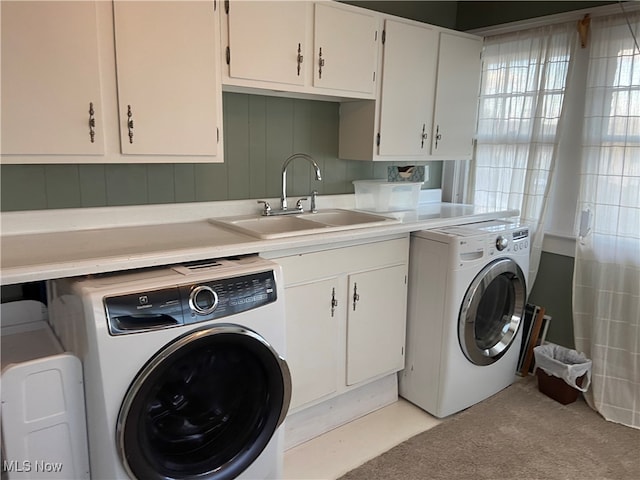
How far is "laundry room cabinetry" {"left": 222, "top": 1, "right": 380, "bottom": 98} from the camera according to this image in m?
2.13

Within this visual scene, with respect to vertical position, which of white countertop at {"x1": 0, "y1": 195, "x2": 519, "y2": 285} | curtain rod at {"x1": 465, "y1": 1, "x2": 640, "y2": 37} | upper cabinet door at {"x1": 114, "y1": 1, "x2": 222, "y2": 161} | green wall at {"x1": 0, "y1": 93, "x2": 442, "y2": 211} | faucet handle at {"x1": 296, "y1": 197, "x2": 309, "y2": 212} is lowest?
white countertop at {"x1": 0, "y1": 195, "x2": 519, "y2": 285}

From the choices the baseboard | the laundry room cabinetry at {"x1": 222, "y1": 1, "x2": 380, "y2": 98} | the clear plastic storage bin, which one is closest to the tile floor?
the baseboard

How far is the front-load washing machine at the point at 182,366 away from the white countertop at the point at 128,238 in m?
0.06

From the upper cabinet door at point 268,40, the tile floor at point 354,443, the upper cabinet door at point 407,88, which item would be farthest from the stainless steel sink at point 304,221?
the tile floor at point 354,443

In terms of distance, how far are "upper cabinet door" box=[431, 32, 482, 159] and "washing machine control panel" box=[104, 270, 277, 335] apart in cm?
178

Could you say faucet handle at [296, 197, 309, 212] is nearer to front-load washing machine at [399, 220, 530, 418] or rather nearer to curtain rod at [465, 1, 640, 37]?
front-load washing machine at [399, 220, 530, 418]

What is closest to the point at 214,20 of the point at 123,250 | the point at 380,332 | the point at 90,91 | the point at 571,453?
the point at 90,91

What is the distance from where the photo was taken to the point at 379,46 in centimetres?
264

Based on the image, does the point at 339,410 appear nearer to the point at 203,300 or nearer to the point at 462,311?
the point at 462,311

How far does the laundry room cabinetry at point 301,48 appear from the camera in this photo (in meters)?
2.13

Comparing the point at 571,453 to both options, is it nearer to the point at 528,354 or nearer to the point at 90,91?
the point at 528,354

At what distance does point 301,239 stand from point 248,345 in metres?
0.54

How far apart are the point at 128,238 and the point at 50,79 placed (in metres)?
0.65
